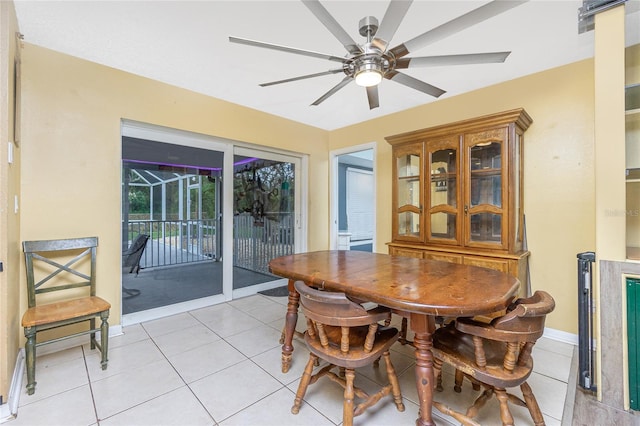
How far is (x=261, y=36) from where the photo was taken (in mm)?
2217

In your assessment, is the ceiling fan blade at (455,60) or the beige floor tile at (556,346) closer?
the ceiling fan blade at (455,60)

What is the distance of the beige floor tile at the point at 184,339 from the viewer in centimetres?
245

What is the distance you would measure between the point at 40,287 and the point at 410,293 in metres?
3.01

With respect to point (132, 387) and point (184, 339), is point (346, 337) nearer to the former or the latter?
point (132, 387)

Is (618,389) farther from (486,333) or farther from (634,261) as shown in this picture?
(486,333)

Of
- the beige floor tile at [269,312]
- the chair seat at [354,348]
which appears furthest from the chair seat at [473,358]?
the beige floor tile at [269,312]

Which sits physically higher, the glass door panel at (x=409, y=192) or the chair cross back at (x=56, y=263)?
the glass door panel at (x=409, y=192)

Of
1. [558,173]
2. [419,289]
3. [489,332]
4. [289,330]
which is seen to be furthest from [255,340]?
[558,173]

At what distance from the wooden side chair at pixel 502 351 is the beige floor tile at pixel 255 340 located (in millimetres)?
1492

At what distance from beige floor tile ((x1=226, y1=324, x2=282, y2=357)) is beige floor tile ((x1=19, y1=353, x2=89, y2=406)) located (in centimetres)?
107

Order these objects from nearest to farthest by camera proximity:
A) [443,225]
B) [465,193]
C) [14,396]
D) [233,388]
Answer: [14,396] → [233,388] → [465,193] → [443,225]

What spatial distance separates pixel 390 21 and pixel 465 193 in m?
2.01

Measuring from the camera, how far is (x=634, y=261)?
1.71 m

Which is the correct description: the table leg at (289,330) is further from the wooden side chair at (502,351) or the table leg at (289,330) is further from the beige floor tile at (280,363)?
the wooden side chair at (502,351)
